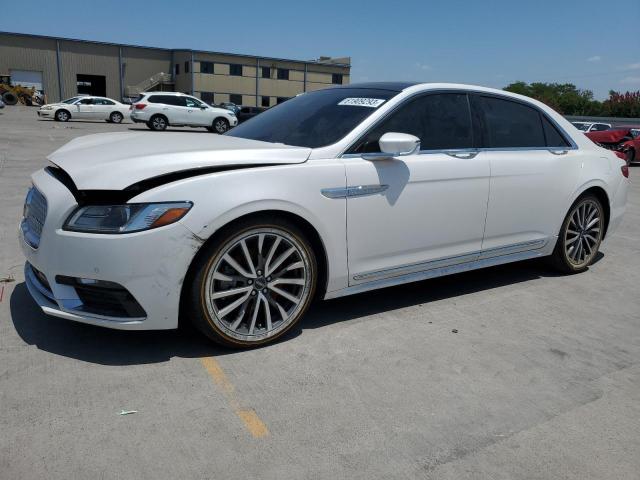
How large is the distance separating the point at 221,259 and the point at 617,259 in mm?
4518

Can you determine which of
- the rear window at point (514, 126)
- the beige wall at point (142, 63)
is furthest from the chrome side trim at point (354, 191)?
the beige wall at point (142, 63)

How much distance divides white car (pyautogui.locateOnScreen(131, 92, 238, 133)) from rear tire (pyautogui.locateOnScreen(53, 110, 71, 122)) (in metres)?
5.00

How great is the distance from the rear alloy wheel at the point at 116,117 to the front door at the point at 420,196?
27.5m

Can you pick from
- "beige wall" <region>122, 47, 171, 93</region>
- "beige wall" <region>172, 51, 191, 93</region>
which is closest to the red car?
"beige wall" <region>172, 51, 191, 93</region>

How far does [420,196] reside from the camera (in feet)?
11.8

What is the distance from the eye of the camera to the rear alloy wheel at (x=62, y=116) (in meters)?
27.3

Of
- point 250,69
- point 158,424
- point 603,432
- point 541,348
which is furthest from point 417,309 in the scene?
point 250,69

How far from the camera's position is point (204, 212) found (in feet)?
9.15

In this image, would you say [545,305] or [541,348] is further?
[545,305]

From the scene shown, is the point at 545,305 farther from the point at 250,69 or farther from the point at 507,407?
the point at 250,69

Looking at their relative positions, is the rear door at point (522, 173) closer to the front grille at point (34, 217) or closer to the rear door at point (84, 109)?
the front grille at point (34, 217)

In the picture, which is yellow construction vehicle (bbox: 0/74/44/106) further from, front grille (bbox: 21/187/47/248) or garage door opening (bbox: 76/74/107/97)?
front grille (bbox: 21/187/47/248)

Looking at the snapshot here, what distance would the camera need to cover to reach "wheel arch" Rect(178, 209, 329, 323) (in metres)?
2.88

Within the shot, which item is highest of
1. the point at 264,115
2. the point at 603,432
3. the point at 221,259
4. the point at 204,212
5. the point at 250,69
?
the point at 250,69
